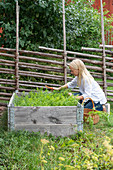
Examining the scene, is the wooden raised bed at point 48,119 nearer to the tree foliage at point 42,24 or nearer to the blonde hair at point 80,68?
the blonde hair at point 80,68

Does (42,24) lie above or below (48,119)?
above

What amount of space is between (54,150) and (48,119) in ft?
3.31

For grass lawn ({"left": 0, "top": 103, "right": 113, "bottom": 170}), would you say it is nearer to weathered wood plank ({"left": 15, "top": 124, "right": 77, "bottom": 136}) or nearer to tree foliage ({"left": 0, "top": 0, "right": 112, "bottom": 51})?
weathered wood plank ({"left": 15, "top": 124, "right": 77, "bottom": 136})

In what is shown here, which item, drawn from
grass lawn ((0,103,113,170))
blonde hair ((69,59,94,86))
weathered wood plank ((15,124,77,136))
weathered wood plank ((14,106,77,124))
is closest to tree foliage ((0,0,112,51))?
blonde hair ((69,59,94,86))

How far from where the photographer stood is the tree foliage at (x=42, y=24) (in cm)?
611

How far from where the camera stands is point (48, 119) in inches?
135

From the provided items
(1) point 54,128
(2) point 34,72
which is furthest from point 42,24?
(1) point 54,128

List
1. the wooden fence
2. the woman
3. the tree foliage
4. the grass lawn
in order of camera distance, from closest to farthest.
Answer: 1. the grass lawn
2. the woman
3. the wooden fence
4. the tree foliage

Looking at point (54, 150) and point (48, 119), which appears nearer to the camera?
point (54, 150)

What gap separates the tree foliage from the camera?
20.0ft

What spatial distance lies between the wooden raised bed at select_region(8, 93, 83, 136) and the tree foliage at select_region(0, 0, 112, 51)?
304cm

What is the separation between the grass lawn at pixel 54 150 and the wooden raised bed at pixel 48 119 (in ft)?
0.32

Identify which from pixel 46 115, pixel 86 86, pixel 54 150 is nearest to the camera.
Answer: pixel 54 150

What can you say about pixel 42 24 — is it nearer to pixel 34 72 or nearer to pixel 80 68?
pixel 34 72
